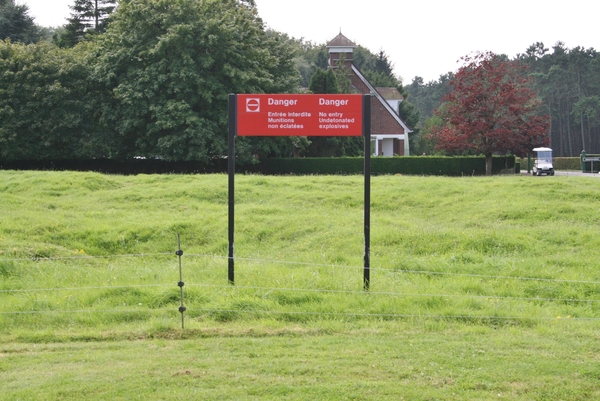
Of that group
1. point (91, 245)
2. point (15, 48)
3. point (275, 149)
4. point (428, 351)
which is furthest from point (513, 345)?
point (15, 48)

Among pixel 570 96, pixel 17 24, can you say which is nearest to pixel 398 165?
pixel 17 24

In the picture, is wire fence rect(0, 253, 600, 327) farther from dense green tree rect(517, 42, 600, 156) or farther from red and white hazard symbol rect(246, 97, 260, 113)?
dense green tree rect(517, 42, 600, 156)

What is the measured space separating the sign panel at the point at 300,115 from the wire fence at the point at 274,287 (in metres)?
2.35

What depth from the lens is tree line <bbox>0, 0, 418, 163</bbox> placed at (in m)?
34.9

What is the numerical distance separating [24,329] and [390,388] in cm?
528

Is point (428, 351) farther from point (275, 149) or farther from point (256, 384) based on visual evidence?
point (275, 149)

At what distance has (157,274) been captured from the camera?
38.1ft

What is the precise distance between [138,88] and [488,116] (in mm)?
20983

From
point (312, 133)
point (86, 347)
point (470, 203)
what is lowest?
point (86, 347)

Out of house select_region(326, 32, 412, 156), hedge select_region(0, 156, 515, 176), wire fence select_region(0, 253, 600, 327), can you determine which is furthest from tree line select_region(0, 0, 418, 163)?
wire fence select_region(0, 253, 600, 327)

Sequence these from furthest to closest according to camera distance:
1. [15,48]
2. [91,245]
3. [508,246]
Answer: [15,48], [91,245], [508,246]

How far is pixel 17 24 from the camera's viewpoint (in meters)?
63.4

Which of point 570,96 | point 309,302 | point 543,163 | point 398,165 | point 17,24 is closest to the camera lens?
point 309,302

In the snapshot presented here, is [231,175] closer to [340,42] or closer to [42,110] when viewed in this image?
[42,110]
